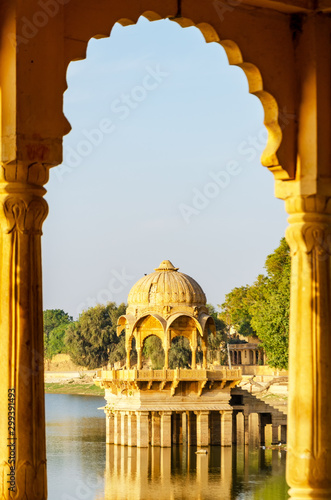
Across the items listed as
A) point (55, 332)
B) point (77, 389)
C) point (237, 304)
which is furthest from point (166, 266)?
point (55, 332)

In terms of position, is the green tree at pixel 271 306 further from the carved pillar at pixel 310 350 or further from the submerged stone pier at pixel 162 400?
the carved pillar at pixel 310 350

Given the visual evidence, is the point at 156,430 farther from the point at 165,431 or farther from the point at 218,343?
the point at 218,343

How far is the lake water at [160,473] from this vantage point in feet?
105

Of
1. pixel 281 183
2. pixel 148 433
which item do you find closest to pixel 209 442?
pixel 148 433

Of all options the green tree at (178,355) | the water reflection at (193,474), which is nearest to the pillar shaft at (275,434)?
the water reflection at (193,474)

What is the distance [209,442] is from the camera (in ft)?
144

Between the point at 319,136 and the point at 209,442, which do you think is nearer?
the point at 319,136

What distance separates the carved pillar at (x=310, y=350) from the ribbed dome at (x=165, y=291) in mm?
34159

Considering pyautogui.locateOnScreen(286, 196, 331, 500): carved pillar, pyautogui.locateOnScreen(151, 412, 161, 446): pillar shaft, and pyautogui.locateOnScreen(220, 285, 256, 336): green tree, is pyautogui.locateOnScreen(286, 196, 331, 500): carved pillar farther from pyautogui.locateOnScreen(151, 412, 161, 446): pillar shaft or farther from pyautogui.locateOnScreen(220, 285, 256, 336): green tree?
pyautogui.locateOnScreen(220, 285, 256, 336): green tree

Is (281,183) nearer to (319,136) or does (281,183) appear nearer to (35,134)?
(319,136)

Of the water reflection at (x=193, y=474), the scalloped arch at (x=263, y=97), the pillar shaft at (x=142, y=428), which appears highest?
the scalloped arch at (x=263, y=97)

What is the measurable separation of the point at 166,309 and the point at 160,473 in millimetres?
7357

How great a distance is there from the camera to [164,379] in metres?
40.5

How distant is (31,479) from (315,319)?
2227mm
